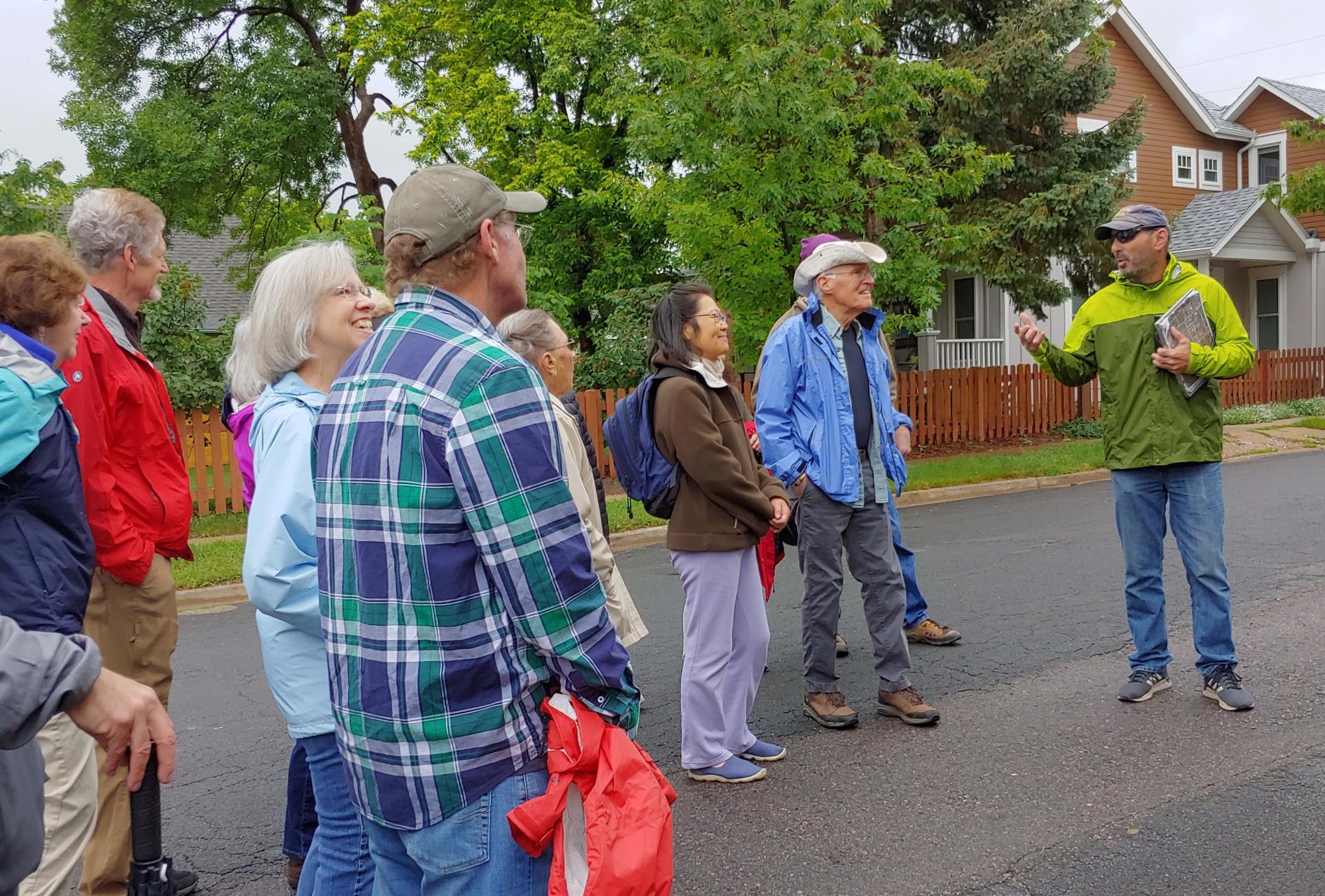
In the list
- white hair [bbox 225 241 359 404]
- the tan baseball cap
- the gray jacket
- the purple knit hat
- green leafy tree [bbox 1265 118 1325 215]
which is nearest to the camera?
the gray jacket

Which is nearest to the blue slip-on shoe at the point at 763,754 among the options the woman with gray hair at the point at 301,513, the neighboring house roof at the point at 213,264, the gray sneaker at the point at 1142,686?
the gray sneaker at the point at 1142,686

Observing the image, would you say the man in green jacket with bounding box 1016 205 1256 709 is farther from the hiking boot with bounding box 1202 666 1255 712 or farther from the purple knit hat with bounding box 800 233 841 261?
the purple knit hat with bounding box 800 233 841 261

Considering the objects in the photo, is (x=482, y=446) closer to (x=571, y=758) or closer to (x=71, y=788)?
(x=571, y=758)

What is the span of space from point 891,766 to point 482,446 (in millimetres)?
3182

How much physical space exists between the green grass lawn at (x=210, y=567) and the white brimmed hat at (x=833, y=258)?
5685 mm

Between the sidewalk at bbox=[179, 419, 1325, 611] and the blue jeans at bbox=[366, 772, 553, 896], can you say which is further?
the sidewalk at bbox=[179, 419, 1325, 611]

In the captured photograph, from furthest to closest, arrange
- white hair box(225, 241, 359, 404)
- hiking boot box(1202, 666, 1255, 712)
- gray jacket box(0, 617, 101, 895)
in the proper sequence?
hiking boot box(1202, 666, 1255, 712)
white hair box(225, 241, 359, 404)
gray jacket box(0, 617, 101, 895)

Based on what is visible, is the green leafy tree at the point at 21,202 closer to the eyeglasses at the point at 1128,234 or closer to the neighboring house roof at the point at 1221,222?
the eyeglasses at the point at 1128,234

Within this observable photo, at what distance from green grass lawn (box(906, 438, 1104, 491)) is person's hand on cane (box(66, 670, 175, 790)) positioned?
40.0 feet

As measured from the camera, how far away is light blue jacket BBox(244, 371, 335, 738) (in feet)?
9.01

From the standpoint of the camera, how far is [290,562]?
2.74 m

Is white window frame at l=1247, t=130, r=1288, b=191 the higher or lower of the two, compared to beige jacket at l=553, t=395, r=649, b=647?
higher

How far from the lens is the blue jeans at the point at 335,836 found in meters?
2.75

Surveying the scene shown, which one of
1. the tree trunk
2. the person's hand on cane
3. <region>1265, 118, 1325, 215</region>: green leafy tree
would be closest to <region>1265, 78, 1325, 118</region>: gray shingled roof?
<region>1265, 118, 1325, 215</region>: green leafy tree
